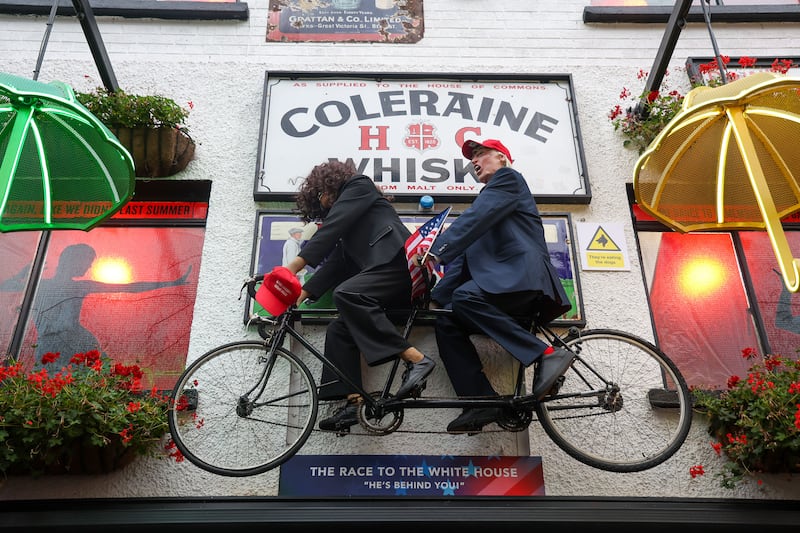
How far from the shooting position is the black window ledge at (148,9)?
7.17 metres

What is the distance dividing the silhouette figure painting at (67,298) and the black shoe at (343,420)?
1915 mm

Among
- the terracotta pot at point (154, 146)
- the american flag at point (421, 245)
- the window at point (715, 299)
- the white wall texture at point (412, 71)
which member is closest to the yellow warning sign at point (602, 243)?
the white wall texture at point (412, 71)

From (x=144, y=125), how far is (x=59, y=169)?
2.75ft

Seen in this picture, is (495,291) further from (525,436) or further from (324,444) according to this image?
(324,444)

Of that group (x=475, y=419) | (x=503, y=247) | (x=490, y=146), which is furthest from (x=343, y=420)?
(x=490, y=146)

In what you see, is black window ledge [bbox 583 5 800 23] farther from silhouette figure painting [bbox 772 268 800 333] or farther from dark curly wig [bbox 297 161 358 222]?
dark curly wig [bbox 297 161 358 222]

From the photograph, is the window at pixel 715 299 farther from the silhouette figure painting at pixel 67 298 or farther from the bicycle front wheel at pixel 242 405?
the silhouette figure painting at pixel 67 298

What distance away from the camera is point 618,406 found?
4707mm

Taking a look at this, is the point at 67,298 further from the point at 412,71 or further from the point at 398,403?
the point at 412,71

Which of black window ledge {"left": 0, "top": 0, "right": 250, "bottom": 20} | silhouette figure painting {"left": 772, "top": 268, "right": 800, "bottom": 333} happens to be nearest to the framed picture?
silhouette figure painting {"left": 772, "top": 268, "right": 800, "bottom": 333}

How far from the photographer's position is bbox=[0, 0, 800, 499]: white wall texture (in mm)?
5047

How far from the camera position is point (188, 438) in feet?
16.4

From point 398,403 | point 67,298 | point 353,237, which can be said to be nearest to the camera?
point 398,403

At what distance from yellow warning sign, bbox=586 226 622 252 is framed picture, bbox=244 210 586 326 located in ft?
0.54
